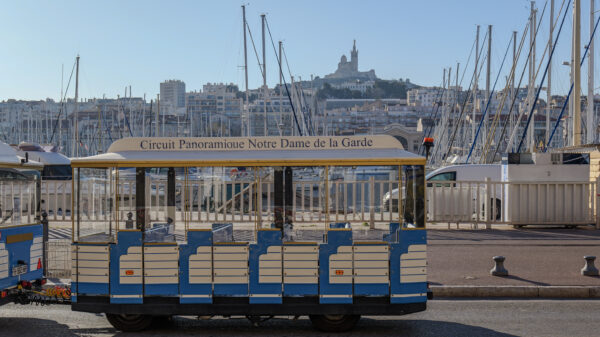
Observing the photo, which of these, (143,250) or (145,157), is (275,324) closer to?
(143,250)

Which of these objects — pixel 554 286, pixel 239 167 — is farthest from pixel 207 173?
pixel 554 286

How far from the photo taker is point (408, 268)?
29.4 feet

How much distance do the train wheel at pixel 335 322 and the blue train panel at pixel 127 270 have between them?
7.45 feet

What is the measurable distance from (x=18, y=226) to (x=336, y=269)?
14.7 ft

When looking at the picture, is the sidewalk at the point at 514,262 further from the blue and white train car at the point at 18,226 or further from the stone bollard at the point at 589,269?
the blue and white train car at the point at 18,226

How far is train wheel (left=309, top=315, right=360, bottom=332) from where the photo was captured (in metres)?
9.20

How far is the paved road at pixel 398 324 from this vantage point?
9367mm

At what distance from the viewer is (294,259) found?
897 cm

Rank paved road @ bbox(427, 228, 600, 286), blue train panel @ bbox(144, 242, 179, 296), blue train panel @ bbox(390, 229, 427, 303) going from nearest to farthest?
blue train panel @ bbox(390, 229, 427, 303)
blue train panel @ bbox(144, 242, 179, 296)
paved road @ bbox(427, 228, 600, 286)

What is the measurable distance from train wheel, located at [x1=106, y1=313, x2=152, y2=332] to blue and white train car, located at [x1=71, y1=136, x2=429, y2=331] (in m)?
0.02

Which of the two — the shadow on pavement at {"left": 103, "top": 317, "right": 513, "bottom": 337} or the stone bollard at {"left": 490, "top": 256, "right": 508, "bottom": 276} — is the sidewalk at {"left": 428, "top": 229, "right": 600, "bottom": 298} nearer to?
the stone bollard at {"left": 490, "top": 256, "right": 508, "bottom": 276}

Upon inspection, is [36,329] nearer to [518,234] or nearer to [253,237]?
[253,237]

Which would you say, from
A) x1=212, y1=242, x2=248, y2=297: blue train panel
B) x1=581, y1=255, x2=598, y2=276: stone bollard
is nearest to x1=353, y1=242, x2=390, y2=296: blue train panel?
x1=212, y1=242, x2=248, y2=297: blue train panel

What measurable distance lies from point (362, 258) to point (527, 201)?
466 inches
